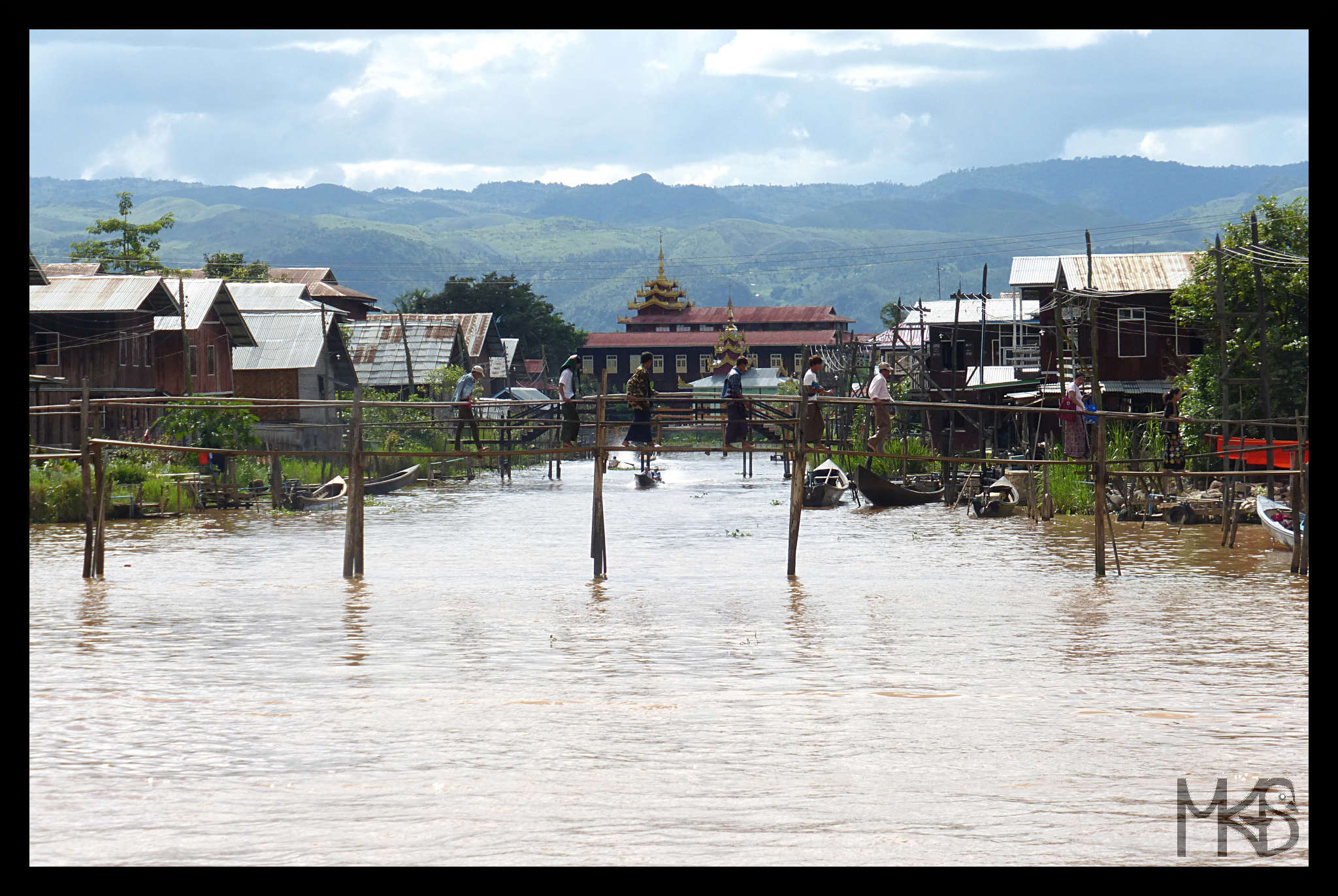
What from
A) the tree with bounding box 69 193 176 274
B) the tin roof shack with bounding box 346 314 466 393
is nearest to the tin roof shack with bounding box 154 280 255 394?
the tin roof shack with bounding box 346 314 466 393

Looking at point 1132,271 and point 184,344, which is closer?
point 1132,271

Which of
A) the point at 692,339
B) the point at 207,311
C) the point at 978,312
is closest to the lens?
the point at 207,311

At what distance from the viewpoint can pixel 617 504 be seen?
35812 mm

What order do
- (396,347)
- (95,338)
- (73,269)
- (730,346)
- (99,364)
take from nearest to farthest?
(95,338) < (99,364) < (73,269) < (396,347) < (730,346)

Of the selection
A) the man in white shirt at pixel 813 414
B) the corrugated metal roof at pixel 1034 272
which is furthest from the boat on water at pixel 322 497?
the corrugated metal roof at pixel 1034 272

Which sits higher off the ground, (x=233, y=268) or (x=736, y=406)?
(x=233, y=268)

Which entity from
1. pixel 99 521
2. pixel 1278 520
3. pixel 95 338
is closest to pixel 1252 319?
pixel 1278 520

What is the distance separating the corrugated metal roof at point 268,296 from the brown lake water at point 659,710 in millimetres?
36173

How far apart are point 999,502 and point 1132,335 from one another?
11.4 metres

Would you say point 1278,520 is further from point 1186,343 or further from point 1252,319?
point 1186,343

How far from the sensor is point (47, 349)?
35812 mm

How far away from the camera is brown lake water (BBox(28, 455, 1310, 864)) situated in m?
6.74

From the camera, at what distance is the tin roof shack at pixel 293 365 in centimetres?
4947
